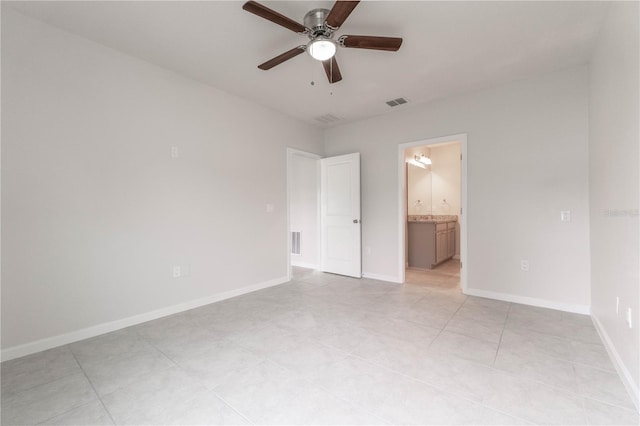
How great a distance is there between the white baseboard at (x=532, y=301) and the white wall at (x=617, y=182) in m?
0.36

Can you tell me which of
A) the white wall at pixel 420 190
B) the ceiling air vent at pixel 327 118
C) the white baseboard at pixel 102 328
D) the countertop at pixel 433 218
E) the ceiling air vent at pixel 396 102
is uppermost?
the ceiling air vent at pixel 327 118

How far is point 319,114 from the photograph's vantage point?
443 cm

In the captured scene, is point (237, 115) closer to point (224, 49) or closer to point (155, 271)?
point (224, 49)

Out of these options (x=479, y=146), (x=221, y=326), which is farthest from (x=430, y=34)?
(x=221, y=326)

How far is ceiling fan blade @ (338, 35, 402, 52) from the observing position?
81.0 inches

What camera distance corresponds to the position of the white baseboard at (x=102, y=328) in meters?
→ 2.16

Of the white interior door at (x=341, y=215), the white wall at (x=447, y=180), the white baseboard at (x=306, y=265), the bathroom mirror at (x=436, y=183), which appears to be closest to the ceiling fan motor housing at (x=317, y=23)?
the white interior door at (x=341, y=215)

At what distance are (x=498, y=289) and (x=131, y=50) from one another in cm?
485

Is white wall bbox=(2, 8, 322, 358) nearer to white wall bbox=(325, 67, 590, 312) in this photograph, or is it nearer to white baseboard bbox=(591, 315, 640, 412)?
white wall bbox=(325, 67, 590, 312)

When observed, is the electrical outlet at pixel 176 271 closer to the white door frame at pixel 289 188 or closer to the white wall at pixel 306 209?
the white door frame at pixel 289 188

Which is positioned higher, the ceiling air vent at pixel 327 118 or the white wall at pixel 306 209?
the ceiling air vent at pixel 327 118

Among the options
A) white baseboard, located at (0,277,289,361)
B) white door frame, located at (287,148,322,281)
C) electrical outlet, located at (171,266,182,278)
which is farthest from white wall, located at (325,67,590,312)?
electrical outlet, located at (171,266,182,278)

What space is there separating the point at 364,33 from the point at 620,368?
10.2 ft

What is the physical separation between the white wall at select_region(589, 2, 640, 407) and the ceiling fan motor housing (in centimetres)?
183
